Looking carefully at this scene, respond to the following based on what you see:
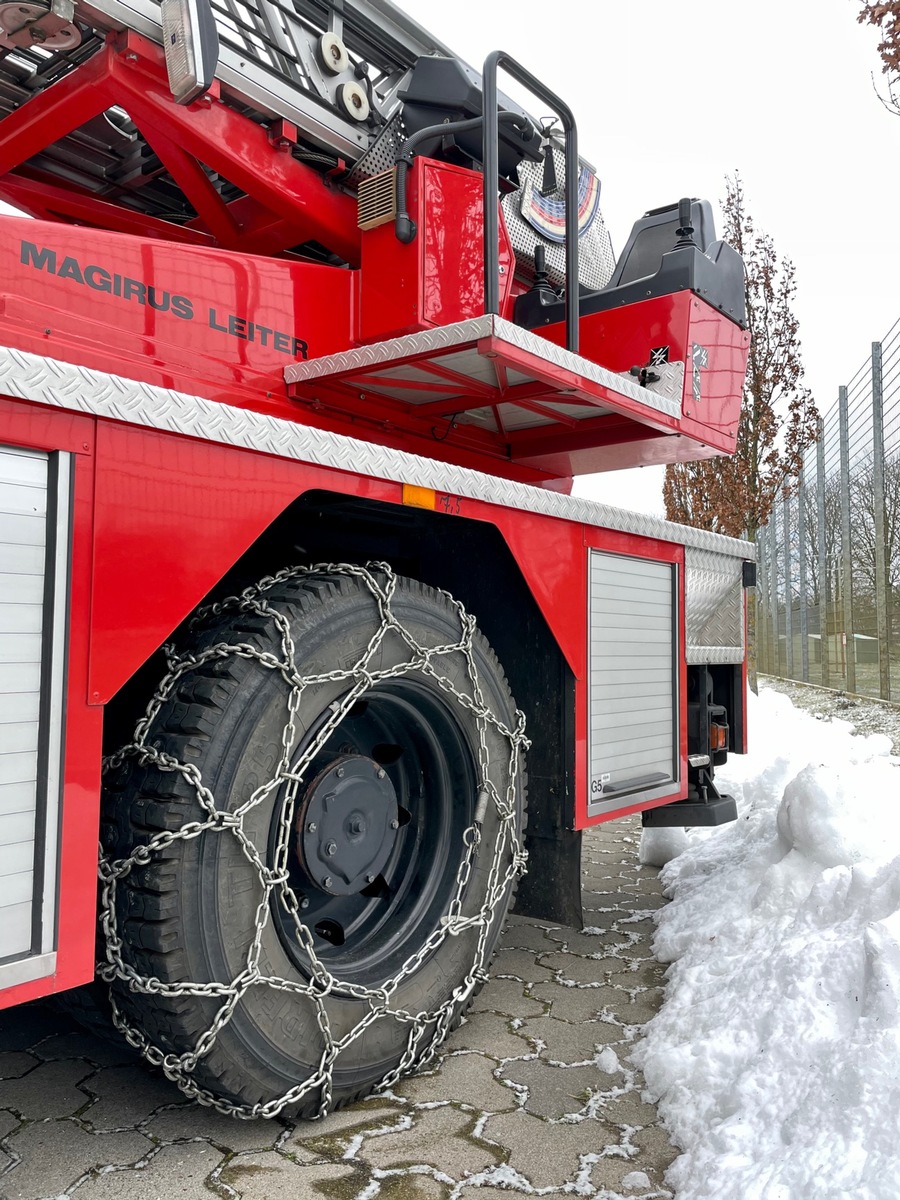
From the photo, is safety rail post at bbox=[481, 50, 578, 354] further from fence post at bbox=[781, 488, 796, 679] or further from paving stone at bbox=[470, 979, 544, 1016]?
fence post at bbox=[781, 488, 796, 679]

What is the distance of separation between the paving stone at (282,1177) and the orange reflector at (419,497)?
1.41 m

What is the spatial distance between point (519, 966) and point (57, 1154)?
62.9 inches

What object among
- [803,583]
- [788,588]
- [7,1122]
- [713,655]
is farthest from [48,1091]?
[788,588]

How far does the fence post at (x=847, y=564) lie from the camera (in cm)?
1000

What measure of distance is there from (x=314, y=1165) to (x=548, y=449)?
2314 millimetres

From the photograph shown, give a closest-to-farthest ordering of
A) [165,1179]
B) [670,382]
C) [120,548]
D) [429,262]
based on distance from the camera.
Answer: [120,548] < [165,1179] < [429,262] < [670,382]

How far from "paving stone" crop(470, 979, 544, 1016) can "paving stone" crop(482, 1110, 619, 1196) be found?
0.60 m

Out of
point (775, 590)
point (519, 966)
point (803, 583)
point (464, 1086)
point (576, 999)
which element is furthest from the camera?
point (775, 590)

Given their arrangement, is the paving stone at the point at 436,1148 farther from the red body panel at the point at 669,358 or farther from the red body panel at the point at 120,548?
the red body panel at the point at 669,358

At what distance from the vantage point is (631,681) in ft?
10.4

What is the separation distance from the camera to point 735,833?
424 cm

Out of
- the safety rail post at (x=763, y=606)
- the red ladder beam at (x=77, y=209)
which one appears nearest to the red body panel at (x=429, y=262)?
the red ladder beam at (x=77, y=209)

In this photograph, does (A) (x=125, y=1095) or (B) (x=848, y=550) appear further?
(B) (x=848, y=550)

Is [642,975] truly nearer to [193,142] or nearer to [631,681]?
[631,681]
